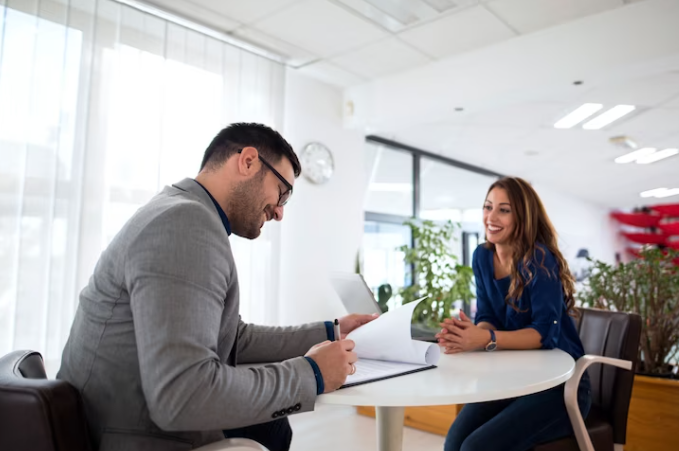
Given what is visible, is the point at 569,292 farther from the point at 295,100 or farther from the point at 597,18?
the point at 295,100

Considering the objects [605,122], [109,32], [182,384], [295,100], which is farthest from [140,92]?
[605,122]

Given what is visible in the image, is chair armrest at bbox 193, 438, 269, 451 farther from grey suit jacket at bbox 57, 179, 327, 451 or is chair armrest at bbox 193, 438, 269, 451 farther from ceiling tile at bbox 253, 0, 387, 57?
ceiling tile at bbox 253, 0, 387, 57

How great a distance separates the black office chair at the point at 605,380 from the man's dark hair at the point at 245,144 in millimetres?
1211

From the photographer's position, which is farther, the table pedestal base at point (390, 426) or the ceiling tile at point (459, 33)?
the ceiling tile at point (459, 33)

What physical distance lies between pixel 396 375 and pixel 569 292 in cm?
103

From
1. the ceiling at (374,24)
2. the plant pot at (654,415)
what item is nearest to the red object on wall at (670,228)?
the ceiling at (374,24)

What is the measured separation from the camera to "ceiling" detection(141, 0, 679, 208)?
322 cm

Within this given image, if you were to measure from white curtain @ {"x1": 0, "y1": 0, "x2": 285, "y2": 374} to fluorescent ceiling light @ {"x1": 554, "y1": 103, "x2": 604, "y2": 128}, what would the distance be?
376 centimetres

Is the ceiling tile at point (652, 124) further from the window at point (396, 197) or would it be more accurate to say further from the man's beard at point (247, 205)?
the man's beard at point (247, 205)

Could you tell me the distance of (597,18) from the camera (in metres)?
3.31

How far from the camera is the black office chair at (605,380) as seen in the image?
1.59m

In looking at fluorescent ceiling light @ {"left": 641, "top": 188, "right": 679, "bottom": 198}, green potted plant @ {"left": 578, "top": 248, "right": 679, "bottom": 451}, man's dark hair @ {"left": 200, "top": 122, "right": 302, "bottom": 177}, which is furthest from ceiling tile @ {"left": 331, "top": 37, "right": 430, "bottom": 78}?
Result: fluorescent ceiling light @ {"left": 641, "top": 188, "right": 679, "bottom": 198}

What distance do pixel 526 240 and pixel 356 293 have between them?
2.37 ft

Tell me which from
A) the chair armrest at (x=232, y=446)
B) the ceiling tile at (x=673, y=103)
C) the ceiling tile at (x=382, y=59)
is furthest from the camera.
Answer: the ceiling tile at (x=673, y=103)
